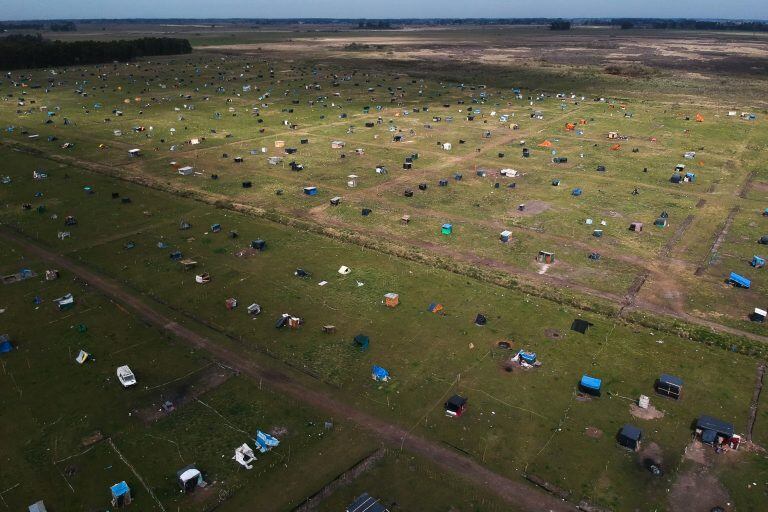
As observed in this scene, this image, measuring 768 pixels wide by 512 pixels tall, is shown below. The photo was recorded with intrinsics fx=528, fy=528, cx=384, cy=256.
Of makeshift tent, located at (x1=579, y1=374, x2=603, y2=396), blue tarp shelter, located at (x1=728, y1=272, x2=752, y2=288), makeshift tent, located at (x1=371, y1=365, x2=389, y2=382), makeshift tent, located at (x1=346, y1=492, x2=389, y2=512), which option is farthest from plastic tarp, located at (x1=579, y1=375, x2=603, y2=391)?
blue tarp shelter, located at (x1=728, y1=272, x2=752, y2=288)

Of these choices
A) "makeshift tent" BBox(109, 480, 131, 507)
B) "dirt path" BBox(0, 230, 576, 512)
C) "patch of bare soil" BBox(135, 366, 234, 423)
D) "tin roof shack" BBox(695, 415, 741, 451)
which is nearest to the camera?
"makeshift tent" BBox(109, 480, 131, 507)

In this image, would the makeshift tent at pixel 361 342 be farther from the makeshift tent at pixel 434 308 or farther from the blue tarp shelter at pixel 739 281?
the blue tarp shelter at pixel 739 281

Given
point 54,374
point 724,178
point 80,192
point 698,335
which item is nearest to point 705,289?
point 698,335

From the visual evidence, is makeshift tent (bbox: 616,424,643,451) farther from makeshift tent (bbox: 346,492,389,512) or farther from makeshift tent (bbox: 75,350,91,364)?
makeshift tent (bbox: 75,350,91,364)

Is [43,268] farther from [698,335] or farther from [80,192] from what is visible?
[698,335]

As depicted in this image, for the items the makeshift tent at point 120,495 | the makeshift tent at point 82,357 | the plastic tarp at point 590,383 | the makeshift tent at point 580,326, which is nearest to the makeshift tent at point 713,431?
the plastic tarp at point 590,383

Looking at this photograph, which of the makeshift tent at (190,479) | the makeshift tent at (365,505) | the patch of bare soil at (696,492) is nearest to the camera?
the makeshift tent at (365,505)

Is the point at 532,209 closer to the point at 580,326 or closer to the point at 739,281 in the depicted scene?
the point at 739,281
